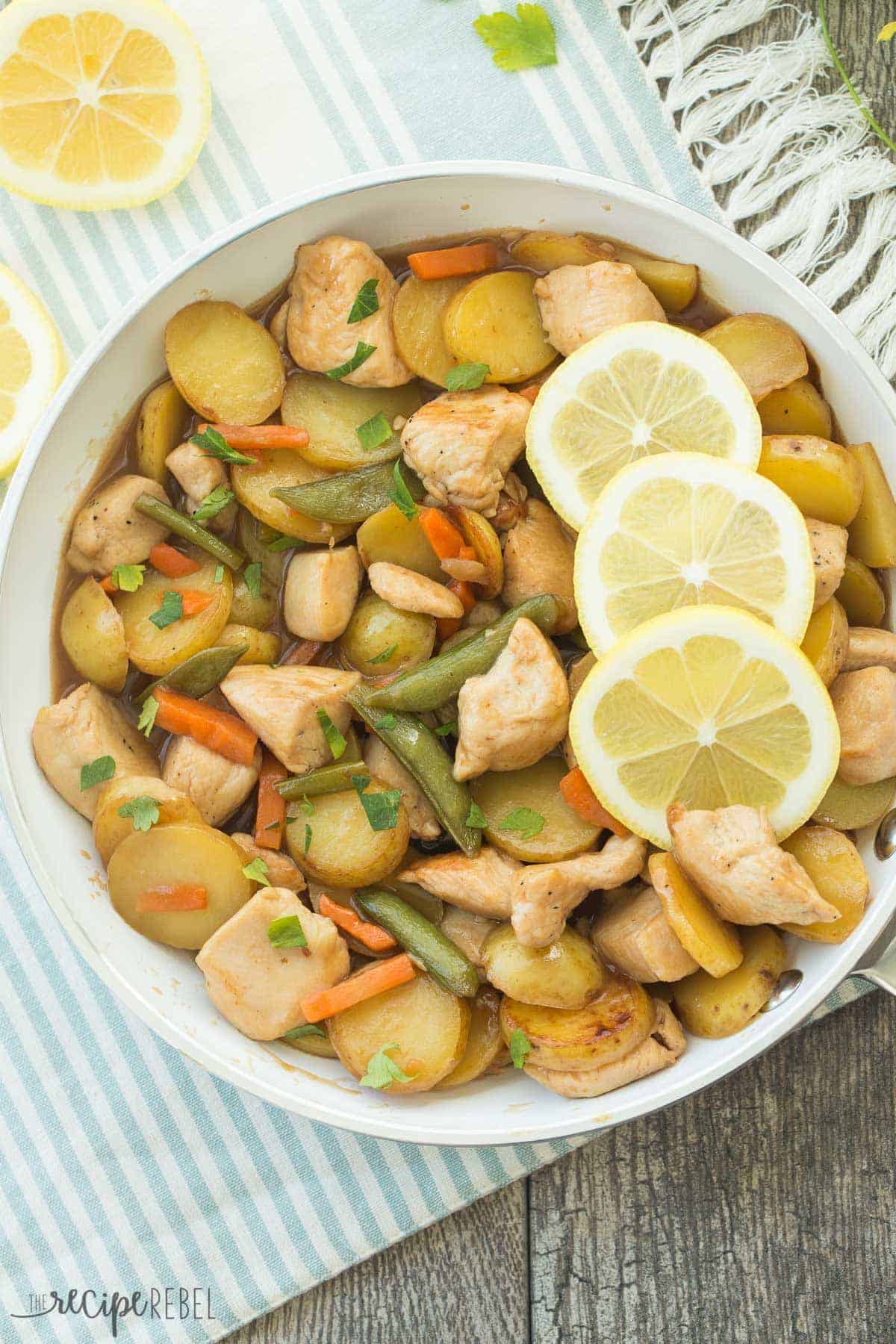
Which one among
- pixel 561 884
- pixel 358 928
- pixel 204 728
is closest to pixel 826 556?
pixel 561 884

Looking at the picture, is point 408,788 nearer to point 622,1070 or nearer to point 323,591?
point 323,591

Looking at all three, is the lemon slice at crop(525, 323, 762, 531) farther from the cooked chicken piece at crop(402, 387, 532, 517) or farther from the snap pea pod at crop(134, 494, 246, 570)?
the snap pea pod at crop(134, 494, 246, 570)

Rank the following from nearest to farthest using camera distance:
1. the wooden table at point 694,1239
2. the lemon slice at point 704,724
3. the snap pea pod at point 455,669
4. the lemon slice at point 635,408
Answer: the lemon slice at point 704,724 → the lemon slice at point 635,408 → the snap pea pod at point 455,669 → the wooden table at point 694,1239

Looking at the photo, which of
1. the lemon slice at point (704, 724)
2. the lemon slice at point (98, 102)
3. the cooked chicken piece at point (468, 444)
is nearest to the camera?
the lemon slice at point (704, 724)

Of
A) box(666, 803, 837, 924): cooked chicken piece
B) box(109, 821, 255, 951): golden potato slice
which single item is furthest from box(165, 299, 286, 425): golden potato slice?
box(666, 803, 837, 924): cooked chicken piece

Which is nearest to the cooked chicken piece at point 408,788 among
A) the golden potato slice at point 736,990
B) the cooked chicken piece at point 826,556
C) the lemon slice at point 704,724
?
the lemon slice at point 704,724

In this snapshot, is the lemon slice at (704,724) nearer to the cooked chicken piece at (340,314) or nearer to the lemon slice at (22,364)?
the cooked chicken piece at (340,314)

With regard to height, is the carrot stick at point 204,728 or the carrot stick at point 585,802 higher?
the carrot stick at point 204,728
